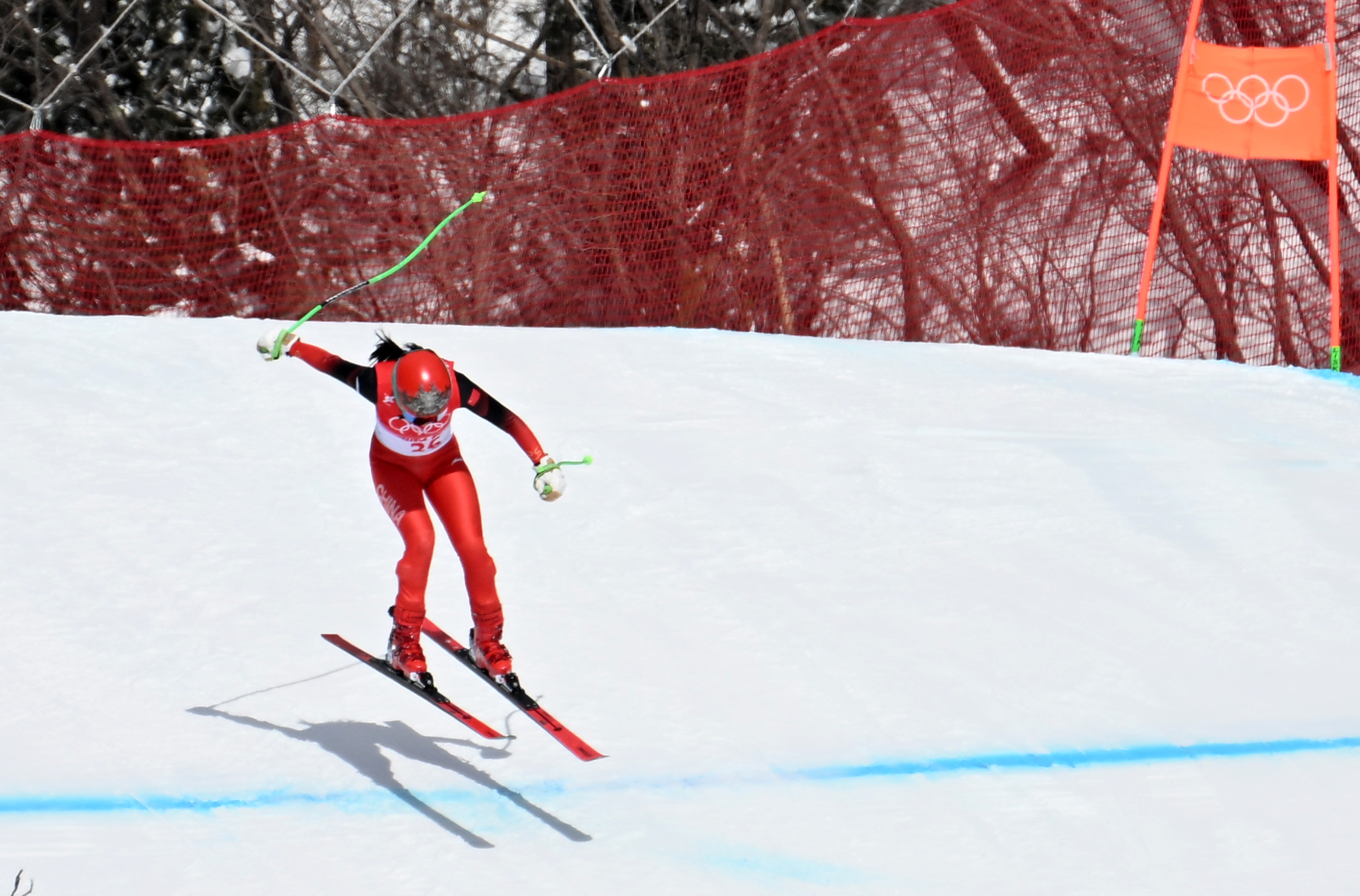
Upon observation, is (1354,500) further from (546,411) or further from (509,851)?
(509,851)

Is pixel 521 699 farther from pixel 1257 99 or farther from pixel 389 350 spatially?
pixel 1257 99

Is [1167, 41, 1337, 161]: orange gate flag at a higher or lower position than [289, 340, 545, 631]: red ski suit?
higher

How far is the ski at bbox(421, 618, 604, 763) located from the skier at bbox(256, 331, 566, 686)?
30 mm

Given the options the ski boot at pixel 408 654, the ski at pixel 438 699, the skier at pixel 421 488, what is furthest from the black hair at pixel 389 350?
the ski at pixel 438 699

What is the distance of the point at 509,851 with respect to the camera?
180 inches

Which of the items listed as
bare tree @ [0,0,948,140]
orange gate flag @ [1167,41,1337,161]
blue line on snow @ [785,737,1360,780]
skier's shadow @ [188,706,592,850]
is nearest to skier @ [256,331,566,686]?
skier's shadow @ [188,706,592,850]

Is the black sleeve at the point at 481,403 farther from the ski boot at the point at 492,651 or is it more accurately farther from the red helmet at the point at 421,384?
the ski boot at the point at 492,651

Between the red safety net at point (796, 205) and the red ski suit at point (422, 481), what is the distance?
6396 millimetres

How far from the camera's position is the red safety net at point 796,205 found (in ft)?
34.9

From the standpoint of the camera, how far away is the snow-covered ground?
468 cm

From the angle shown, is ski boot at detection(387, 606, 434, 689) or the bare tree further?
the bare tree

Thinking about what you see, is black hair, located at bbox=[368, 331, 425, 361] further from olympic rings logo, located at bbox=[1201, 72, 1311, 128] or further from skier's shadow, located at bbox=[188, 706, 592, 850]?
olympic rings logo, located at bbox=[1201, 72, 1311, 128]

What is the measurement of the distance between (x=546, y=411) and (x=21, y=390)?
2580 millimetres

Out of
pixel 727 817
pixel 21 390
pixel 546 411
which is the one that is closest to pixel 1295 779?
pixel 727 817
